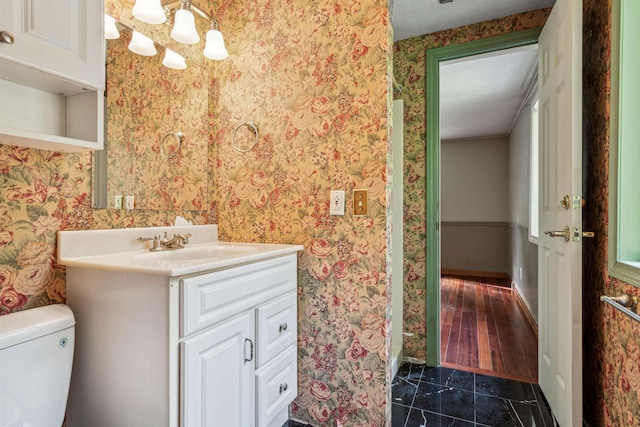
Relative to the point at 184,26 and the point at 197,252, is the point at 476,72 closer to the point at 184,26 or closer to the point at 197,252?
the point at 184,26

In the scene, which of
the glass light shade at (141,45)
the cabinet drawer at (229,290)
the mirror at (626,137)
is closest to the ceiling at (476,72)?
the mirror at (626,137)

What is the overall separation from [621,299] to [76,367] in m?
1.89

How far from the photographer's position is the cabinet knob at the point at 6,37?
0.89m

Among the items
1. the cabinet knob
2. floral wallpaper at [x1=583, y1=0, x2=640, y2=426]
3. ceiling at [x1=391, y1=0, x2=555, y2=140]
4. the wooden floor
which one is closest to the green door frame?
ceiling at [x1=391, y1=0, x2=555, y2=140]

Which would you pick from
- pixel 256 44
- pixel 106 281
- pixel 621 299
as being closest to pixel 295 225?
pixel 106 281

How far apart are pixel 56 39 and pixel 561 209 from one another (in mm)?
2051

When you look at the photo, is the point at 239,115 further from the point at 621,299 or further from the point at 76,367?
the point at 621,299

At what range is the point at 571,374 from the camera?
1.39 m

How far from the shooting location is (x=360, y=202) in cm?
154

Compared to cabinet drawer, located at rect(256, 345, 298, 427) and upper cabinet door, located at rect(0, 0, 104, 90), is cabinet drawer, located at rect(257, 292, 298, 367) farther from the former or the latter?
upper cabinet door, located at rect(0, 0, 104, 90)

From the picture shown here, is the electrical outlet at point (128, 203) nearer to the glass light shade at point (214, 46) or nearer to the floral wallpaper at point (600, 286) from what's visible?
the glass light shade at point (214, 46)

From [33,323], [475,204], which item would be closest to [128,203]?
[33,323]

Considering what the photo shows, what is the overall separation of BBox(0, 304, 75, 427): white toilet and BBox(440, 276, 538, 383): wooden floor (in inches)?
84.8

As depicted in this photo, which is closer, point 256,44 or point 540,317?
point 256,44
